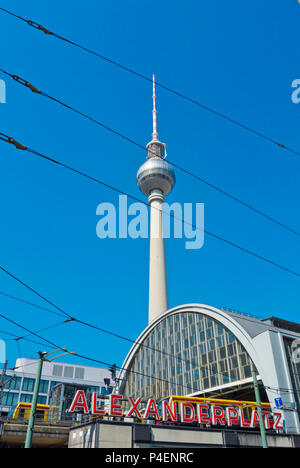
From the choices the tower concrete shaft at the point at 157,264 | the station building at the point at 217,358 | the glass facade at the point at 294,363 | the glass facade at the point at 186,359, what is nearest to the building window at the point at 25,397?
the tower concrete shaft at the point at 157,264

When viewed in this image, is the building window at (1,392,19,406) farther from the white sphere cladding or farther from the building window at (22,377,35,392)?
the white sphere cladding

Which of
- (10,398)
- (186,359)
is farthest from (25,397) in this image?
(186,359)

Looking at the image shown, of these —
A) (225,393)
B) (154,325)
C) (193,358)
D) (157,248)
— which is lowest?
(225,393)

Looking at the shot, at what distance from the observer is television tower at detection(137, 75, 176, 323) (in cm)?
8312

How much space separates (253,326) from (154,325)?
1860cm

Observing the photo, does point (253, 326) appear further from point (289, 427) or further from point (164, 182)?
point (164, 182)

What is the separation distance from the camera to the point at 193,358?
51094mm

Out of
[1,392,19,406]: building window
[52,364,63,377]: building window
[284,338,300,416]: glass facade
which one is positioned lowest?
[284,338,300,416]: glass facade

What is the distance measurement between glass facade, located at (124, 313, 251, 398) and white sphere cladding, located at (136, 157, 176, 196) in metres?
47.8

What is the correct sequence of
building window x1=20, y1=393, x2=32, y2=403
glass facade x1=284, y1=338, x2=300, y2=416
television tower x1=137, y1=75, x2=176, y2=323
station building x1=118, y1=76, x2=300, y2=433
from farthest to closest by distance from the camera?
building window x1=20, y1=393, x2=32, y2=403
television tower x1=137, y1=75, x2=176, y2=323
glass facade x1=284, y1=338, x2=300, y2=416
station building x1=118, y1=76, x2=300, y2=433

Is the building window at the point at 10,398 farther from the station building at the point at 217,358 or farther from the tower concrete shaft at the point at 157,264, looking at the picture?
the station building at the point at 217,358

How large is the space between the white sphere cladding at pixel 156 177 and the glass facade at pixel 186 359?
157ft

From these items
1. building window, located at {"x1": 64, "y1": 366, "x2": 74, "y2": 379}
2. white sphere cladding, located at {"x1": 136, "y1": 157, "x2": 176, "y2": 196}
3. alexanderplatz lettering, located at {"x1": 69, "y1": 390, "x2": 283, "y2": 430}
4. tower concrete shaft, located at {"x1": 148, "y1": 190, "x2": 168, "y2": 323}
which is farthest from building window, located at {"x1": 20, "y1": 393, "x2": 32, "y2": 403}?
alexanderplatz lettering, located at {"x1": 69, "y1": 390, "x2": 283, "y2": 430}
